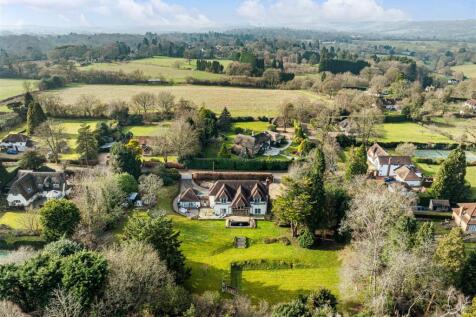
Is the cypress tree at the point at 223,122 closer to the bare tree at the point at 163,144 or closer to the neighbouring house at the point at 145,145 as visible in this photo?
the bare tree at the point at 163,144

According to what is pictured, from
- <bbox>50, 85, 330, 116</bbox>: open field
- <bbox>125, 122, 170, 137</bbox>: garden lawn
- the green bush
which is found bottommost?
the green bush

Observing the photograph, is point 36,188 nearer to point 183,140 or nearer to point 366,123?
point 183,140

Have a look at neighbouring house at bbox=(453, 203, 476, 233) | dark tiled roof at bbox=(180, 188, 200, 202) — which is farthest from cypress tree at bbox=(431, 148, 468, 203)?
dark tiled roof at bbox=(180, 188, 200, 202)

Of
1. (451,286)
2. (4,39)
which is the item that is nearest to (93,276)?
(451,286)

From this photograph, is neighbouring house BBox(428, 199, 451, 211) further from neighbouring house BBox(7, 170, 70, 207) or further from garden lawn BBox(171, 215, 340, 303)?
neighbouring house BBox(7, 170, 70, 207)

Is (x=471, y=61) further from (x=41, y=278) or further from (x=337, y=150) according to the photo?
(x=41, y=278)

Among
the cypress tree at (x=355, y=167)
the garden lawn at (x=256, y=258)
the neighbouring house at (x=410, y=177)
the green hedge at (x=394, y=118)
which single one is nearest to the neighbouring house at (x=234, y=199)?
the garden lawn at (x=256, y=258)
